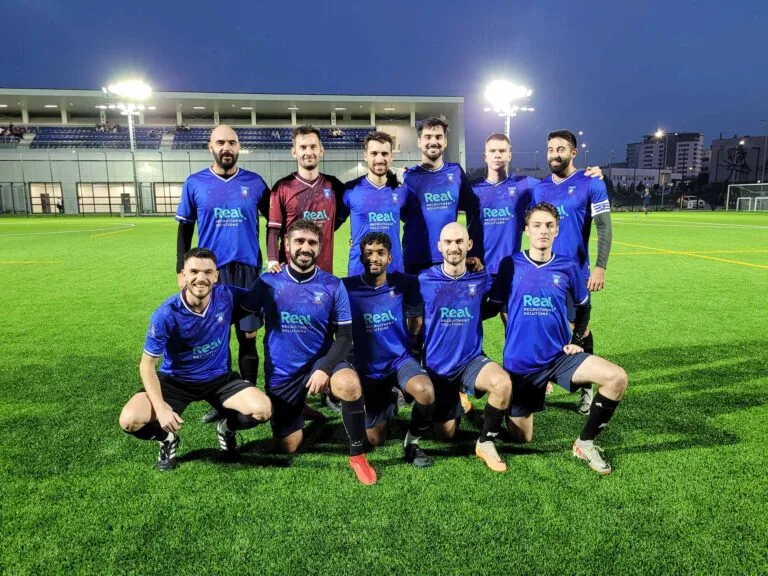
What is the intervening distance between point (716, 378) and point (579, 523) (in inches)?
118

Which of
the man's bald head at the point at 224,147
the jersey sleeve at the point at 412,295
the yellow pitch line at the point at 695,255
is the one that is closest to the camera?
the jersey sleeve at the point at 412,295

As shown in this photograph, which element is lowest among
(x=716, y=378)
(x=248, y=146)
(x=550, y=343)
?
(x=716, y=378)

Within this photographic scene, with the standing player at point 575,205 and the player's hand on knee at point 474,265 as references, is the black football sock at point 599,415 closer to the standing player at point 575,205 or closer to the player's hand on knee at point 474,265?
the standing player at point 575,205

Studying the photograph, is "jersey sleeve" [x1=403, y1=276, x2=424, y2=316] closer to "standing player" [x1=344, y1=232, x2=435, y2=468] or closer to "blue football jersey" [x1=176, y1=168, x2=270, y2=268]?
"standing player" [x1=344, y1=232, x2=435, y2=468]

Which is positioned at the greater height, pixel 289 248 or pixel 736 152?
pixel 736 152

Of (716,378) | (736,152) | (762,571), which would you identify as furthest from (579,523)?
(736,152)

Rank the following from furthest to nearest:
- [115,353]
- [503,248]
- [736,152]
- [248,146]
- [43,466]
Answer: [736,152]
[248,146]
[115,353]
[503,248]
[43,466]

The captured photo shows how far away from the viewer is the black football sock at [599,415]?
3283 mm

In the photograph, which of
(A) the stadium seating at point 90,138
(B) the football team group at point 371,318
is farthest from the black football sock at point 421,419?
(A) the stadium seating at point 90,138

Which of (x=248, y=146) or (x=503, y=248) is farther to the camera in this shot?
(x=248, y=146)

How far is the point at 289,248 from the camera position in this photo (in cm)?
361

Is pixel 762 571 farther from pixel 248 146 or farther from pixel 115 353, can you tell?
pixel 248 146

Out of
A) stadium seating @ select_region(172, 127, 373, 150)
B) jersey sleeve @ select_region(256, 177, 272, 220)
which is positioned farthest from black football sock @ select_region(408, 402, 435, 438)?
stadium seating @ select_region(172, 127, 373, 150)

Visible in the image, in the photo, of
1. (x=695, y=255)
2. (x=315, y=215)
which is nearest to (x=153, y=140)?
(x=695, y=255)
